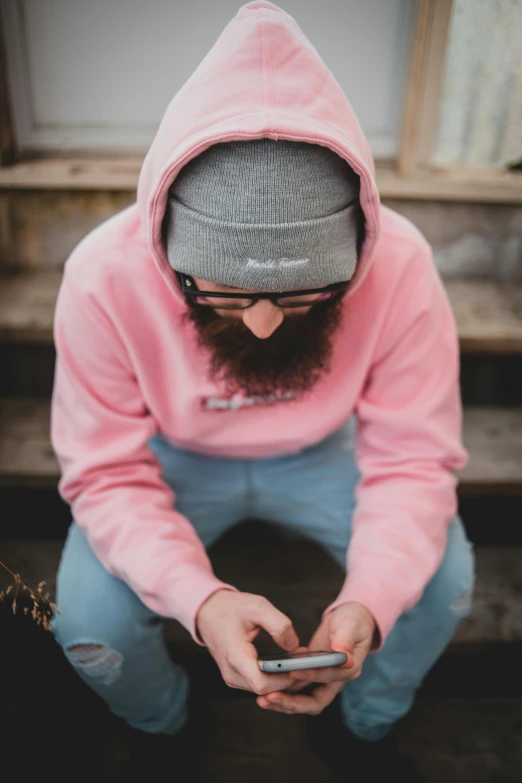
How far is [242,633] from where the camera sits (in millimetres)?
1028

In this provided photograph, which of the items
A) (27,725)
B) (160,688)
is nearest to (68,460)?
(160,688)

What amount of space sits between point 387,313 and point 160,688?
98 centimetres

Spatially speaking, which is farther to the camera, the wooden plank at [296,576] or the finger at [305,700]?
the wooden plank at [296,576]

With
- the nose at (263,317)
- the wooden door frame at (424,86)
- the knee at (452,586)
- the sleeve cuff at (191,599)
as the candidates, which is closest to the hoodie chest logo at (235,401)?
the nose at (263,317)

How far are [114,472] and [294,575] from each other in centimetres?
74

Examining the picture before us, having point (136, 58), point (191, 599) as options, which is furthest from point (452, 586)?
point (136, 58)

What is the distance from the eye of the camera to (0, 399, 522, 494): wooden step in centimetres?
176

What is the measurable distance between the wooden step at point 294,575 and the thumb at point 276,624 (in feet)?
1.93

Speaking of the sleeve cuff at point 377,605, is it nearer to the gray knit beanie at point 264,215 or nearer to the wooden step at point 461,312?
the gray knit beanie at point 264,215

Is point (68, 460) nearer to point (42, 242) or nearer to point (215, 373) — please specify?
point (215, 373)

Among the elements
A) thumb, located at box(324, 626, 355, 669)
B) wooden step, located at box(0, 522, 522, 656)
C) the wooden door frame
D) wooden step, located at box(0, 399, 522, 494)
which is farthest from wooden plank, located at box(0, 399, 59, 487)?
the wooden door frame

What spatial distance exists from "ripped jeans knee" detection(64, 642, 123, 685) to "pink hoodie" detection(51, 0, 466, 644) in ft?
0.50

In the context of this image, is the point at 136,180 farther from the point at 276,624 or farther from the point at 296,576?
the point at 276,624

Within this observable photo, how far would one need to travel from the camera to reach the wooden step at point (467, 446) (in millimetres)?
1758
